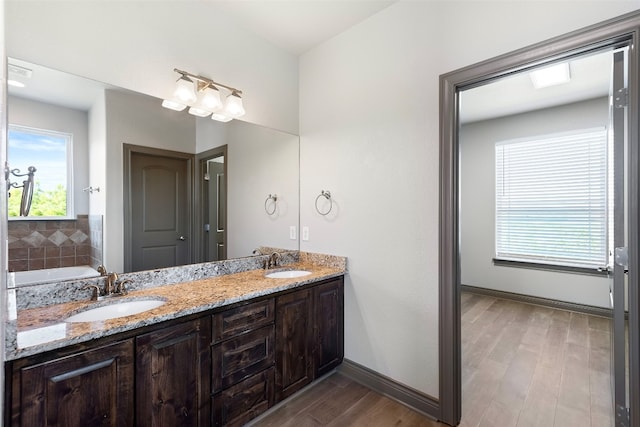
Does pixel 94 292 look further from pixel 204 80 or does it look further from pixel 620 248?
pixel 620 248

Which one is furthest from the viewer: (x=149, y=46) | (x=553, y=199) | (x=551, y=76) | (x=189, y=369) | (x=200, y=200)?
(x=553, y=199)

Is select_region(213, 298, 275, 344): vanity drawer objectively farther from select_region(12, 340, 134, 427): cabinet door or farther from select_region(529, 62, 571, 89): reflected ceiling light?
select_region(529, 62, 571, 89): reflected ceiling light

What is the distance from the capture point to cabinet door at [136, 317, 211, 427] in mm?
1270

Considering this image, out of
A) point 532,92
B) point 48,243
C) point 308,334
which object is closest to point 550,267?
point 532,92

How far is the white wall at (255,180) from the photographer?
7.32 ft

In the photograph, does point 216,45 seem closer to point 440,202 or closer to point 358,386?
point 440,202

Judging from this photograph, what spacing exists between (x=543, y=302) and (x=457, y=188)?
10.9 feet

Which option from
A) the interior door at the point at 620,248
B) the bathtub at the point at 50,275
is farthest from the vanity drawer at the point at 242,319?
the interior door at the point at 620,248

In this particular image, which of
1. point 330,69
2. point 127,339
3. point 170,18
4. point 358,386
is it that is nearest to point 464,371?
point 358,386

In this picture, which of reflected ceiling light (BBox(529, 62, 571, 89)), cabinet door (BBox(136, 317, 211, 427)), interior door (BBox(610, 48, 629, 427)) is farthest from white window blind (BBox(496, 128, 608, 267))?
cabinet door (BBox(136, 317, 211, 427))

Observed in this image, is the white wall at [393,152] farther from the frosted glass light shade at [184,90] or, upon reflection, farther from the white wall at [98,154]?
the white wall at [98,154]

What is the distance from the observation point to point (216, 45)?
2.08 meters

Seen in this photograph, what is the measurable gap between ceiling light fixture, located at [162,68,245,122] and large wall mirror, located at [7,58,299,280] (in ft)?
0.20

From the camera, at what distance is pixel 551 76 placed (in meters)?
2.84
